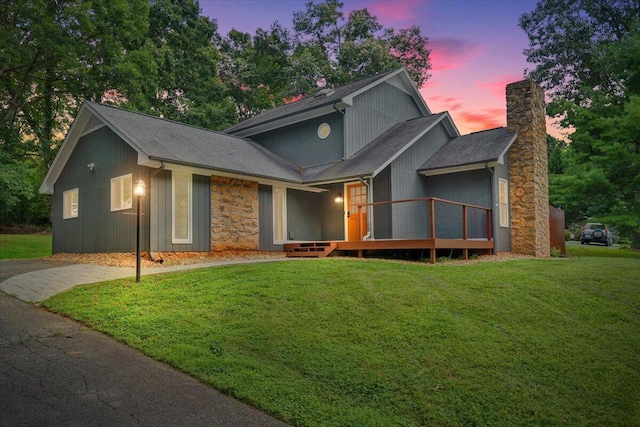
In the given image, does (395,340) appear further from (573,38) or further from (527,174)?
(573,38)

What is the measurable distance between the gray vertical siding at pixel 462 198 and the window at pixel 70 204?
11975 millimetres

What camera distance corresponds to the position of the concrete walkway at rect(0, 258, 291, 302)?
8.52m

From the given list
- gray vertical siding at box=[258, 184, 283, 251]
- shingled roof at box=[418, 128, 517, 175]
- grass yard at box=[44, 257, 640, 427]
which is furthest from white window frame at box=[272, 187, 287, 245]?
grass yard at box=[44, 257, 640, 427]

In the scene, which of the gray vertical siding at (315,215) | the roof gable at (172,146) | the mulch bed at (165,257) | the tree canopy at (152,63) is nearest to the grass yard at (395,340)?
the mulch bed at (165,257)

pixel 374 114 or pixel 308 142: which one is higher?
pixel 374 114

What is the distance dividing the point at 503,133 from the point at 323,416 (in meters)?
13.6

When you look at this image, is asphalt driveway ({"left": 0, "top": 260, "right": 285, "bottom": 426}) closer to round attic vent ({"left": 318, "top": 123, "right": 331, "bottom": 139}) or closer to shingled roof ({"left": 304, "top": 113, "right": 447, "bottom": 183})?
shingled roof ({"left": 304, "top": 113, "right": 447, "bottom": 183})

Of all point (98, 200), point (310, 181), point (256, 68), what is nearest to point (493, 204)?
point (310, 181)

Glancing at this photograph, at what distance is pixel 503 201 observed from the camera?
1454 centimetres

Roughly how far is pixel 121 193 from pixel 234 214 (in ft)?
10.6

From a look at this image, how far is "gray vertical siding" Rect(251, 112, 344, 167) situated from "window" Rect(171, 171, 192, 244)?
555 cm

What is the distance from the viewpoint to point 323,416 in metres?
4.08

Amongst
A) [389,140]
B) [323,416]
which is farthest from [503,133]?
[323,416]

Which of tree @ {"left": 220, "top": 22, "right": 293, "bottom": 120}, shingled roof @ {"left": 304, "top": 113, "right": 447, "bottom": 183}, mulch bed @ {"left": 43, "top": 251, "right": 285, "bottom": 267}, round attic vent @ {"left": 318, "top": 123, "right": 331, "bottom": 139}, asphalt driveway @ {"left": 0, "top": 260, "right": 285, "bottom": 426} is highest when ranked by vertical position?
tree @ {"left": 220, "top": 22, "right": 293, "bottom": 120}
